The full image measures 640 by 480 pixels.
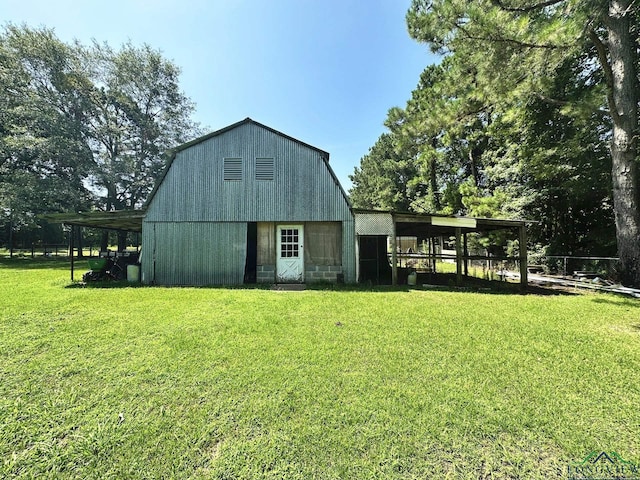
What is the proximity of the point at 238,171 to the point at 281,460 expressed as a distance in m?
9.10

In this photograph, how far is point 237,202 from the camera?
31.0 ft

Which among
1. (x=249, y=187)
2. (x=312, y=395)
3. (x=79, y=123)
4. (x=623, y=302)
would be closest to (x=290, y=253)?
(x=249, y=187)

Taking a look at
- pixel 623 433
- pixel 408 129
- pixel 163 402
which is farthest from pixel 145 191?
pixel 623 433

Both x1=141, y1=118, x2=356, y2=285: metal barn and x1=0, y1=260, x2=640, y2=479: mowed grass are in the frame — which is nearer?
x1=0, y1=260, x2=640, y2=479: mowed grass

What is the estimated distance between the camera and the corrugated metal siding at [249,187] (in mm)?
9438

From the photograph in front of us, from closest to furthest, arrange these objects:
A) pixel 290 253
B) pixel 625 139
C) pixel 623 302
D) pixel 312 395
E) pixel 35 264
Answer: pixel 312 395, pixel 623 302, pixel 625 139, pixel 290 253, pixel 35 264

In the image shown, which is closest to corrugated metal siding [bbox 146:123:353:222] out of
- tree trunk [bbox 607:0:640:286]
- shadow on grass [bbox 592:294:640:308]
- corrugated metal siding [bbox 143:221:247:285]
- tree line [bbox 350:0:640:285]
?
corrugated metal siding [bbox 143:221:247:285]

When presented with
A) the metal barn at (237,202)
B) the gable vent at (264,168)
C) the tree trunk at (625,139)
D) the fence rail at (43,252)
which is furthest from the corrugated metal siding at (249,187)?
the fence rail at (43,252)

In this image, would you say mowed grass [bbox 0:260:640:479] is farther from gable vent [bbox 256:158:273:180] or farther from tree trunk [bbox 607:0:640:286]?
gable vent [bbox 256:158:273:180]

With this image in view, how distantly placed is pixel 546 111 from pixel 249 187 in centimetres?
1344

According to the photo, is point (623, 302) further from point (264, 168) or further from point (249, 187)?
point (249, 187)

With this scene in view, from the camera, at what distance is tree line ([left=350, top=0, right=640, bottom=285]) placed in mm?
7516

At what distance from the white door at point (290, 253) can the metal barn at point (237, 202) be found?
0.05 metres

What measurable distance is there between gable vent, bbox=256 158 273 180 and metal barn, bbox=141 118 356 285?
4cm
